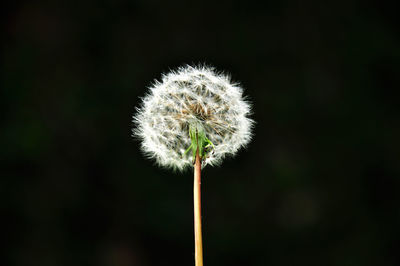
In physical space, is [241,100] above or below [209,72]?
below

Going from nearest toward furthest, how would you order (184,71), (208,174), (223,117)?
(223,117) < (184,71) < (208,174)

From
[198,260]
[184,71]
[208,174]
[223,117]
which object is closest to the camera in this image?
[198,260]

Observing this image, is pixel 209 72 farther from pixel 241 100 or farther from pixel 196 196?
pixel 196 196

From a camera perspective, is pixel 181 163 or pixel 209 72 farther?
pixel 209 72

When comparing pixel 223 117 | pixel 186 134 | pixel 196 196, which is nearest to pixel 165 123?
pixel 186 134

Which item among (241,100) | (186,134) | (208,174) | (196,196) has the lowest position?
(196,196)
